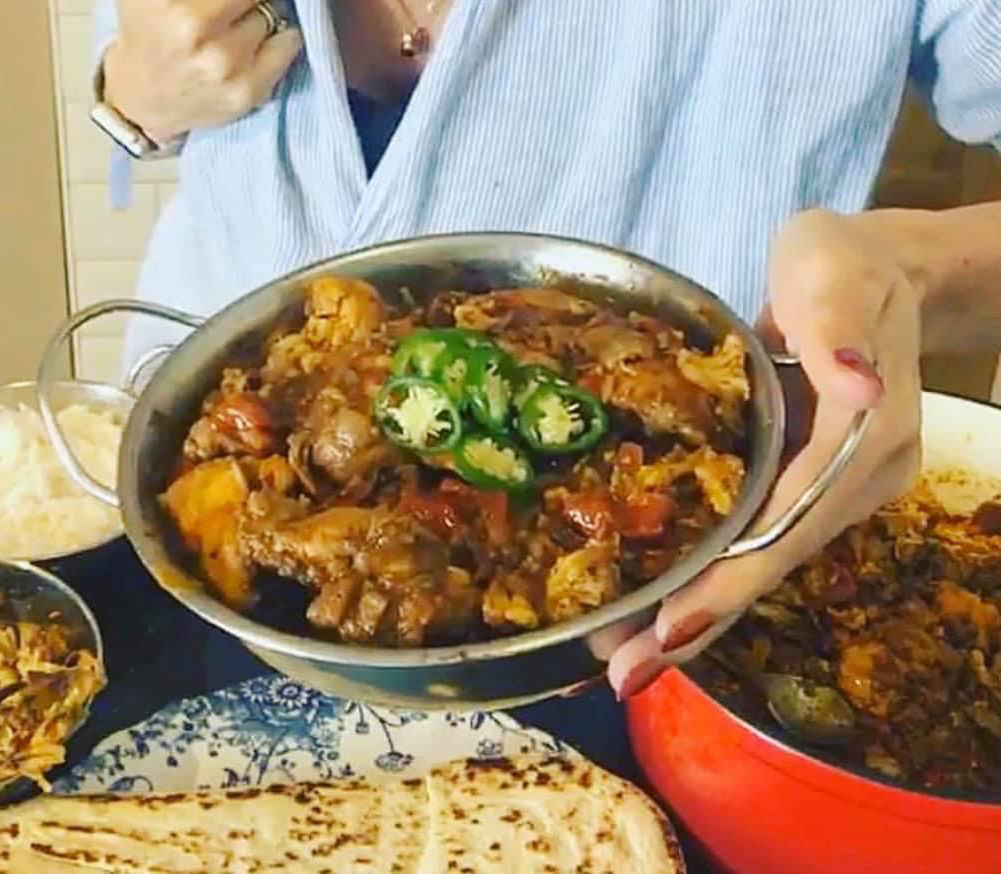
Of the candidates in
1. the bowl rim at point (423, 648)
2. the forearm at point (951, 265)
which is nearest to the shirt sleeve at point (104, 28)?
the bowl rim at point (423, 648)

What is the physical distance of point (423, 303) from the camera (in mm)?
1061

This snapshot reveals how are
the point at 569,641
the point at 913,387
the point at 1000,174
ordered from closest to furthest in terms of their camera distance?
the point at 569,641
the point at 913,387
the point at 1000,174

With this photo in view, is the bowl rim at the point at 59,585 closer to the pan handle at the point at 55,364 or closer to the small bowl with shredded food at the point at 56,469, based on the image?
the small bowl with shredded food at the point at 56,469

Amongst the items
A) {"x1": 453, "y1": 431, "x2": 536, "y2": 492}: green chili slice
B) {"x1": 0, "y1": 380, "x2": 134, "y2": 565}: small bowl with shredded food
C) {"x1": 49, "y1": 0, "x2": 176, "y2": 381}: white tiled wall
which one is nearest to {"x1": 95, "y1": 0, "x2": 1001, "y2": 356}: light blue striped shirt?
{"x1": 0, "y1": 380, "x2": 134, "y2": 565}: small bowl with shredded food

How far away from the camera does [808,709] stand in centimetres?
111

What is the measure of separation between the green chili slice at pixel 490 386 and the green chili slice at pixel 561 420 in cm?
1

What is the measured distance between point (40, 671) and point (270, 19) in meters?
0.58

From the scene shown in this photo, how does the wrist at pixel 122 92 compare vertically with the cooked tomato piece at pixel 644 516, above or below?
below

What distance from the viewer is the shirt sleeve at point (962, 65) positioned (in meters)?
1.31

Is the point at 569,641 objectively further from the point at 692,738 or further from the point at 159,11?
the point at 159,11

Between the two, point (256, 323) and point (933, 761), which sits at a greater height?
point (256, 323)

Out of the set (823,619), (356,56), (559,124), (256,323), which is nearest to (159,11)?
(356,56)

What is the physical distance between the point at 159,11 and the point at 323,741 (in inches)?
25.0

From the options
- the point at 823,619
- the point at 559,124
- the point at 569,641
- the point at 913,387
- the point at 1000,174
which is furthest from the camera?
the point at 1000,174
